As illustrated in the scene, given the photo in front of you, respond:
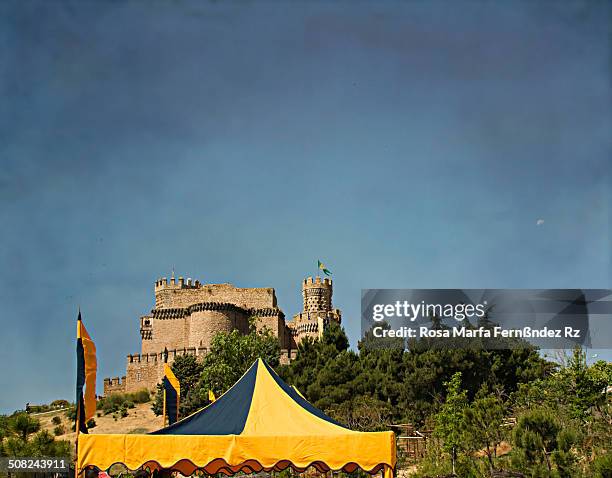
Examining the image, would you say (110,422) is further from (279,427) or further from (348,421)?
(279,427)

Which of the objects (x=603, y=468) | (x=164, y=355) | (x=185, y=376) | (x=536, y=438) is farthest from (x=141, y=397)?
(x=603, y=468)

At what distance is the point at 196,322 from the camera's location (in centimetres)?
5853

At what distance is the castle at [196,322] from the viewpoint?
5612 centimetres

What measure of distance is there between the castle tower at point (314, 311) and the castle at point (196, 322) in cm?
8

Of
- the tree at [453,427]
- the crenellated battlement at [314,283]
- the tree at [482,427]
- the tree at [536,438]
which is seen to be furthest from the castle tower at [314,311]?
the tree at [536,438]

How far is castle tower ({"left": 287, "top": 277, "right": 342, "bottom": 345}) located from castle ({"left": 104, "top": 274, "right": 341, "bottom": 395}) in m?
0.08

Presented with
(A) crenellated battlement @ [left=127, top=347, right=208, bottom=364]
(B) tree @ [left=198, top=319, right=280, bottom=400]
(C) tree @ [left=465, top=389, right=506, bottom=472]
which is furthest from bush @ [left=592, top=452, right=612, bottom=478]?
(A) crenellated battlement @ [left=127, top=347, right=208, bottom=364]

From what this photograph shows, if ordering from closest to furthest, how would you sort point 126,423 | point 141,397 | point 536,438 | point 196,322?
point 536,438 → point 126,423 → point 141,397 → point 196,322

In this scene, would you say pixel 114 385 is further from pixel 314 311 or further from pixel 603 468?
pixel 603 468

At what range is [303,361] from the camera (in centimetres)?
3878

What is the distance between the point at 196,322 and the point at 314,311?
13563mm

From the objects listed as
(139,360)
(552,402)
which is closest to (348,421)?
(552,402)

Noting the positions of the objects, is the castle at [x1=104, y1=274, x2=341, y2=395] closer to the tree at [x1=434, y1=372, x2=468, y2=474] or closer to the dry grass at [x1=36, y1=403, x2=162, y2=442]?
the dry grass at [x1=36, y1=403, x2=162, y2=442]

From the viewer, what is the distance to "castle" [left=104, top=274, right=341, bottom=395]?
56125mm
